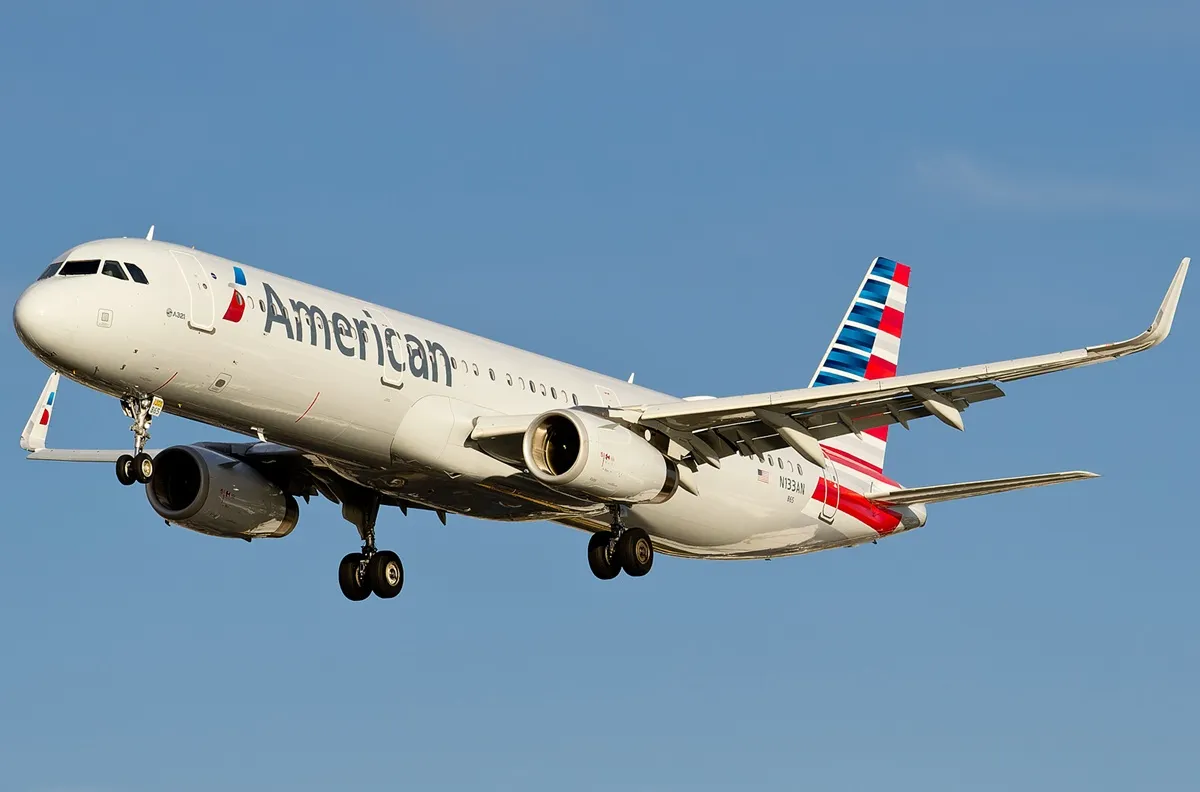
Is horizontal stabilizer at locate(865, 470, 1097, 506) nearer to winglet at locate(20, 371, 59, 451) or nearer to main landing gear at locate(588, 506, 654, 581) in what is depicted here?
main landing gear at locate(588, 506, 654, 581)

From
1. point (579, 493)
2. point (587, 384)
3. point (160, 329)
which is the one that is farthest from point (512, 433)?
point (160, 329)

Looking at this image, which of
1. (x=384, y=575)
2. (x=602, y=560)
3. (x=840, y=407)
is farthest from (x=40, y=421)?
(x=840, y=407)

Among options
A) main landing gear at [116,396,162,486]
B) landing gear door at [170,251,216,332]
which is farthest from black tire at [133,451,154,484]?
landing gear door at [170,251,216,332]

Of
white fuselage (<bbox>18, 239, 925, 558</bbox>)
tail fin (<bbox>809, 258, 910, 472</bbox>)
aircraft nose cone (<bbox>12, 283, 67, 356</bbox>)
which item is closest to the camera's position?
aircraft nose cone (<bbox>12, 283, 67, 356</bbox>)

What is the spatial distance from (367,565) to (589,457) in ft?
26.3

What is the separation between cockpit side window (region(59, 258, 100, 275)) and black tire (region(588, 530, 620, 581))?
40.3 ft

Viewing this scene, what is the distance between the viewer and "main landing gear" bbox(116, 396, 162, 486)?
Result: 33.2 metres

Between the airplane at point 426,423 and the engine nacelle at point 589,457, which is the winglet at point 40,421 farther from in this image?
the engine nacelle at point 589,457

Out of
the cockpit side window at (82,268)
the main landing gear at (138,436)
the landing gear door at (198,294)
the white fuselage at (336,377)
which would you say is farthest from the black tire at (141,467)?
the cockpit side window at (82,268)

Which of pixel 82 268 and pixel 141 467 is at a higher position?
pixel 82 268

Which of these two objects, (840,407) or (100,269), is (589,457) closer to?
(840,407)

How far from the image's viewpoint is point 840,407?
3781 cm

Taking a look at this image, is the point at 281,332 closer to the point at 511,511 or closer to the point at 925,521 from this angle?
the point at 511,511

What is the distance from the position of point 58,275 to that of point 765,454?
56.6 ft
